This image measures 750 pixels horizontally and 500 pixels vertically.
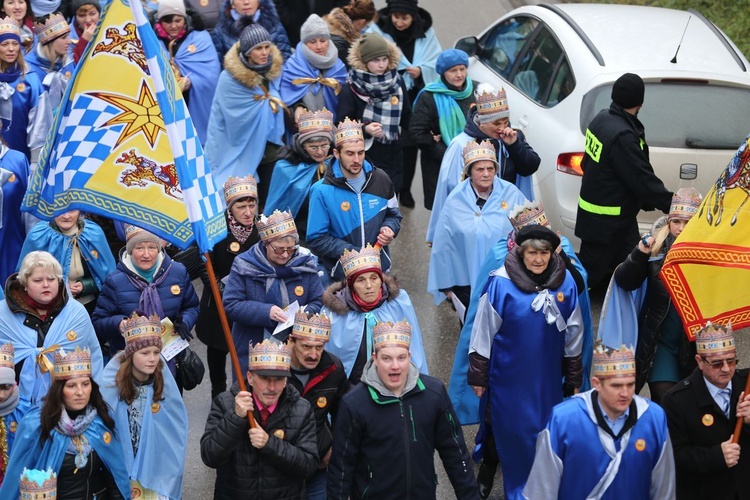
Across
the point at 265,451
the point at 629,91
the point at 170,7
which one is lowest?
the point at 265,451

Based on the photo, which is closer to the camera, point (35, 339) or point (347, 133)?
point (35, 339)

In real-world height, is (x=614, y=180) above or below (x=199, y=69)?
below

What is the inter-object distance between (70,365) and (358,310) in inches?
73.4

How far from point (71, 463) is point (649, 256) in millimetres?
3773

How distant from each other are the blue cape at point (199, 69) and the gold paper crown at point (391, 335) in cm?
560

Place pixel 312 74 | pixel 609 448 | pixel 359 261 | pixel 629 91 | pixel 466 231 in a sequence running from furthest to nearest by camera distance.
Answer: pixel 312 74 < pixel 466 231 < pixel 629 91 < pixel 359 261 < pixel 609 448

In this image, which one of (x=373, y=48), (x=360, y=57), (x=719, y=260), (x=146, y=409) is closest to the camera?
(x=719, y=260)

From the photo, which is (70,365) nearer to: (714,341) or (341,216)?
(341,216)

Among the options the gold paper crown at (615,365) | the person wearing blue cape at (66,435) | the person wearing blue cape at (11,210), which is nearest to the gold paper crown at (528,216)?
the gold paper crown at (615,365)

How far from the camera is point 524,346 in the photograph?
28.4 ft

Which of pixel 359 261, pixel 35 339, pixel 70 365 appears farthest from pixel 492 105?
pixel 70 365

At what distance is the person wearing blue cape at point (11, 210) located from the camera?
10.6 metres

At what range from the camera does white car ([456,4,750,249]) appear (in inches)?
431

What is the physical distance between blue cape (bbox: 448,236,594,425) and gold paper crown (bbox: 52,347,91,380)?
104 inches
